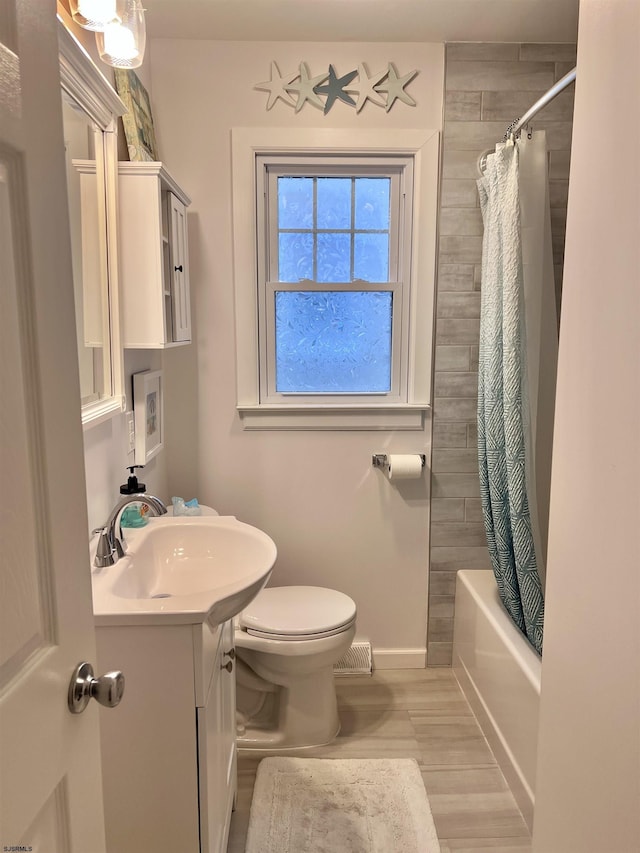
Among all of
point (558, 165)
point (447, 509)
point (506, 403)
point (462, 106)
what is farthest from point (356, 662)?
point (462, 106)

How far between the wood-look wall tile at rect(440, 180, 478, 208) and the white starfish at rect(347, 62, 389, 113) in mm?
400

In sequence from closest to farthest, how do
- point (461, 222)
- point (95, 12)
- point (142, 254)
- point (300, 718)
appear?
point (95, 12) → point (142, 254) → point (300, 718) → point (461, 222)

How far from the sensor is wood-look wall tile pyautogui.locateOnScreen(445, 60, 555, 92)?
7.67 ft

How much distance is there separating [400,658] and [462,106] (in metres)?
2.25

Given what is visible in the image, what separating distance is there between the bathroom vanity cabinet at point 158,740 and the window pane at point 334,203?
5.74 ft

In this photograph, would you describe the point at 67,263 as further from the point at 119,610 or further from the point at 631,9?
the point at 631,9

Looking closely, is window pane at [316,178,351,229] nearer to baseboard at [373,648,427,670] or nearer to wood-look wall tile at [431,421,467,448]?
wood-look wall tile at [431,421,467,448]

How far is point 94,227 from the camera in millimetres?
1696

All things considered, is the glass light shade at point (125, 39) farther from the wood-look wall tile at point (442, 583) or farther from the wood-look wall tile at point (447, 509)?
the wood-look wall tile at point (442, 583)

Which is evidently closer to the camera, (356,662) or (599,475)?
(599,475)

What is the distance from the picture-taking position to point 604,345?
0.96 metres

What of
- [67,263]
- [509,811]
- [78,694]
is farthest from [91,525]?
[509,811]

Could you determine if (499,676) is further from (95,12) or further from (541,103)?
(95,12)

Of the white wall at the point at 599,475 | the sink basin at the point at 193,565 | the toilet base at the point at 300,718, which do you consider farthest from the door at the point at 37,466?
the toilet base at the point at 300,718
